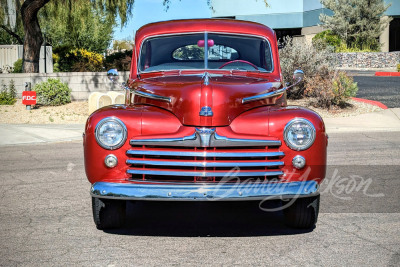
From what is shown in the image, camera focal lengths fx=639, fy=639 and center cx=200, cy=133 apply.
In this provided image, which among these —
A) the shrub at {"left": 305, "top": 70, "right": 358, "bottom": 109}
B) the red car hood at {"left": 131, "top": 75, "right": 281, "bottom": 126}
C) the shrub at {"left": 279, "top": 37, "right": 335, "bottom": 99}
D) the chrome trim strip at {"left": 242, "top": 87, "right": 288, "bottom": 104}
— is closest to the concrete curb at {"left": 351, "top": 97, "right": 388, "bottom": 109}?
the shrub at {"left": 305, "top": 70, "right": 358, "bottom": 109}

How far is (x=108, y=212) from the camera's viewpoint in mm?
6012

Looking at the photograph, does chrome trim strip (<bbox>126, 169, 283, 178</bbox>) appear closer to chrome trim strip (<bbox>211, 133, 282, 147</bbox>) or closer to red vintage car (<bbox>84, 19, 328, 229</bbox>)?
red vintage car (<bbox>84, 19, 328, 229</bbox>)

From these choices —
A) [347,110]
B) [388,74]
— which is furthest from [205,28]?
[388,74]

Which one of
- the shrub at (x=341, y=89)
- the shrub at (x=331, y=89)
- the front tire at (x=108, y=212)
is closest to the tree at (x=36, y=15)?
the shrub at (x=331, y=89)

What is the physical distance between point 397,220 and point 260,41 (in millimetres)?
2604

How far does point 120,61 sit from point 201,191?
1745cm

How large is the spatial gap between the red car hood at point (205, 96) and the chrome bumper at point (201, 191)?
665mm

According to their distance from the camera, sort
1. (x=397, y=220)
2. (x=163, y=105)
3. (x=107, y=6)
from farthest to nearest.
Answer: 1. (x=107, y=6)
2. (x=397, y=220)
3. (x=163, y=105)

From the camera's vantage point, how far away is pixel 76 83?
1997cm

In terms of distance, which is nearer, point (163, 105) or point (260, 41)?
point (163, 105)

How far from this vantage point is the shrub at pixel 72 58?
937 inches

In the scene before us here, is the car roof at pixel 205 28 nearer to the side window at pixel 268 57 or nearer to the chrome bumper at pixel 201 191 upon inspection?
the side window at pixel 268 57

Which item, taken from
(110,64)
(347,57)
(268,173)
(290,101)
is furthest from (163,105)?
(347,57)

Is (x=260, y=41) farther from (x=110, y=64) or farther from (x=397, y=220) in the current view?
(x=110, y=64)
